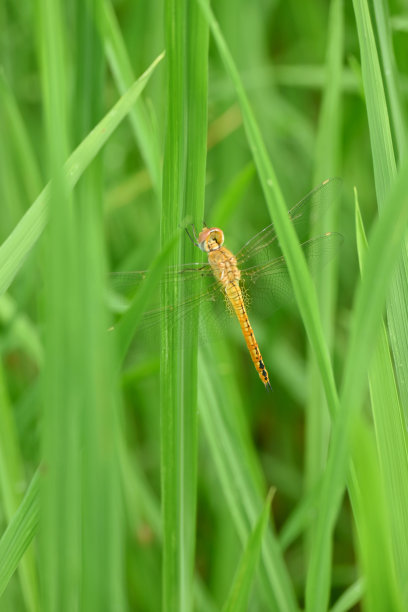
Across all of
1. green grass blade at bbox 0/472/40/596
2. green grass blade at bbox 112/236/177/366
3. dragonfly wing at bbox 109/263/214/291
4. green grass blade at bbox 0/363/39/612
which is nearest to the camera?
green grass blade at bbox 112/236/177/366

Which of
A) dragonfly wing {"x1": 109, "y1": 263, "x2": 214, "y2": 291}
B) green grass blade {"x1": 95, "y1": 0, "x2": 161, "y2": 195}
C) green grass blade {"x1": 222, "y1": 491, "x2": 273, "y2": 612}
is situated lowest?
green grass blade {"x1": 222, "y1": 491, "x2": 273, "y2": 612}

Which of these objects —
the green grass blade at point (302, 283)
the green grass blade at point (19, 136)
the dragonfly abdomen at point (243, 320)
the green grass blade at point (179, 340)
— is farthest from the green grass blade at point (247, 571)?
the green grass blade at point (19, 136)

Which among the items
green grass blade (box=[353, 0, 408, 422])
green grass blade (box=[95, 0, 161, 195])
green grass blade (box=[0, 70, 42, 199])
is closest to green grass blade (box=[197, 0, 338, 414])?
green grass blade (box=[353, 0, 408, 422])

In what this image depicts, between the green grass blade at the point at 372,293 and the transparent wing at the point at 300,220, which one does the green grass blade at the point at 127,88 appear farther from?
the green grass blade at the point at 372,293

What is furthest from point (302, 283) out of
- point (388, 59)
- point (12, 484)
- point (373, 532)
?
point (12, 484)

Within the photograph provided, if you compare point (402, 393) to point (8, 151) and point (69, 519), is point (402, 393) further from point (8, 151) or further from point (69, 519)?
point (8, 151)

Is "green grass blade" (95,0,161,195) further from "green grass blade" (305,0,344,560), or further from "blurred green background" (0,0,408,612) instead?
"green grass blade" (305,0,344,560)

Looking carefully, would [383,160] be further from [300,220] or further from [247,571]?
[247,571]
